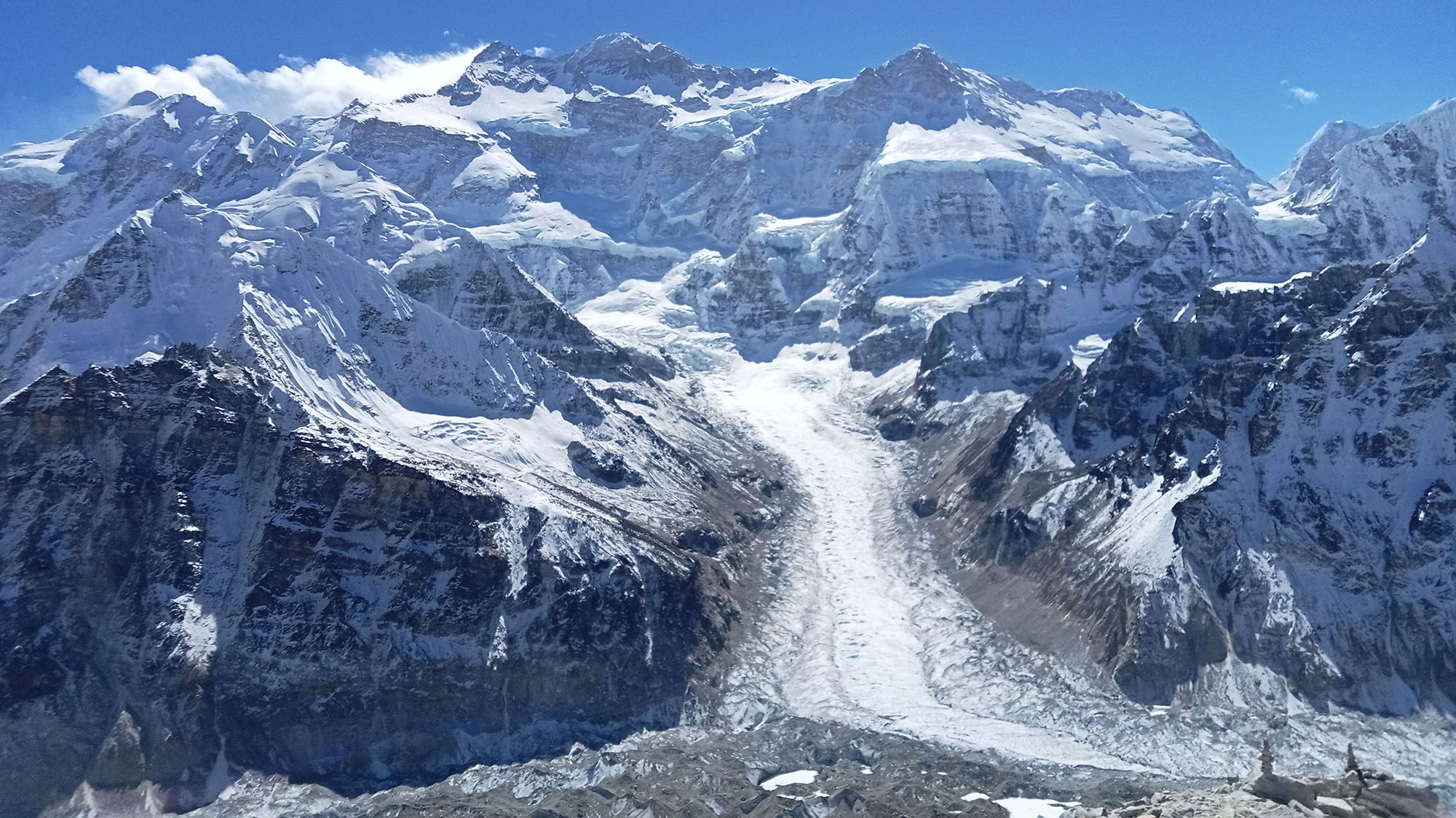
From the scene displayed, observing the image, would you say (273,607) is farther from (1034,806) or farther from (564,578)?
(1034,806)

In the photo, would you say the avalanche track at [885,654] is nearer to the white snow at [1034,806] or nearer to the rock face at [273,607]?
the white snow at [1034,806]

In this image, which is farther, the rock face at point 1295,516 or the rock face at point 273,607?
the rock face at point 1295,516

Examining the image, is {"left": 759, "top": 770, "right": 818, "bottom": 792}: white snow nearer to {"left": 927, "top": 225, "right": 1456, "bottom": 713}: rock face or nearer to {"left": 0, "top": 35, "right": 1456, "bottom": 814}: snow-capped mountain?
{"left": 0, "top": 35, "right": 1456, "bottom": 814}: snow-capped mountain

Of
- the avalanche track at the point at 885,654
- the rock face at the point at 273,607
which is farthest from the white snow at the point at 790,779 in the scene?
the rock face at the point at 273,607

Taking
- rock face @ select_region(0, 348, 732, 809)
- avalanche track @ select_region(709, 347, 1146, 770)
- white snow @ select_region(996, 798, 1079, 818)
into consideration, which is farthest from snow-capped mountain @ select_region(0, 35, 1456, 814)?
white snow @ select_region(996, 798, 1079, 818)

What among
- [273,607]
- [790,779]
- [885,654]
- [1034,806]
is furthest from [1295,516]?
[273,607]

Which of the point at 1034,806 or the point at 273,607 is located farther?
the point at 273,607

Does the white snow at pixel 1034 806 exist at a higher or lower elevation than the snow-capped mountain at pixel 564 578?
lower

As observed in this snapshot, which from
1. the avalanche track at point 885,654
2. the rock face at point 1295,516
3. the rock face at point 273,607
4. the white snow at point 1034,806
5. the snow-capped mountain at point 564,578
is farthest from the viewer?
the avalanche track at point 885,654

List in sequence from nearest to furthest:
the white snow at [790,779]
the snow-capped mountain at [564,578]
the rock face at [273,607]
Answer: the white snow at [790,779] → the rock face at [273,607] → the snow-capped mountain at [564,578]
